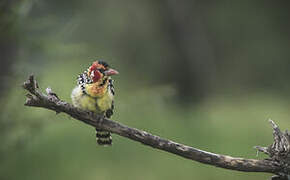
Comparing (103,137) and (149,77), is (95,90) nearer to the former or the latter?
(103,137)

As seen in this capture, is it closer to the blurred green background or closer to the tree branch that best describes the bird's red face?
the tree branch

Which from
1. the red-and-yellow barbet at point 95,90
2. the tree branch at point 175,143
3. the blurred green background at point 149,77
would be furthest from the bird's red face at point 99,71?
the blurred green background at point 149,77

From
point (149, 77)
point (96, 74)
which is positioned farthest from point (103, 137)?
point (149, 77)

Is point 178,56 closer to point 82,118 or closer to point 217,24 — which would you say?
point 217,24

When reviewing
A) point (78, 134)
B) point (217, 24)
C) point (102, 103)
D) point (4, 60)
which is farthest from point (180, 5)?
point (102, 103)

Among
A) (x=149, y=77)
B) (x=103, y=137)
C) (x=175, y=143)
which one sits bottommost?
(x=175, y=143)

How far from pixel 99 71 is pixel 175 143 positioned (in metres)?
0.34

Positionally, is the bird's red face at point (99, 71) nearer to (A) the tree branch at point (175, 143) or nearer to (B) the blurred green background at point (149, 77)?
(A) the tree branch at point (175, 143)

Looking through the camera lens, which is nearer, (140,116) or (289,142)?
(289,142)

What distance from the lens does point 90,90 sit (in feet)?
6.44

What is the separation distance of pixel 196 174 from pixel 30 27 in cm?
148

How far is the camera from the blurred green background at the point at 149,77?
111 inches

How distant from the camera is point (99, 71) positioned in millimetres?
1887

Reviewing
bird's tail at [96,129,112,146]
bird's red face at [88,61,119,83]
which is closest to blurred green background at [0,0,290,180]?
bird's tail at [96,129,112,146]
